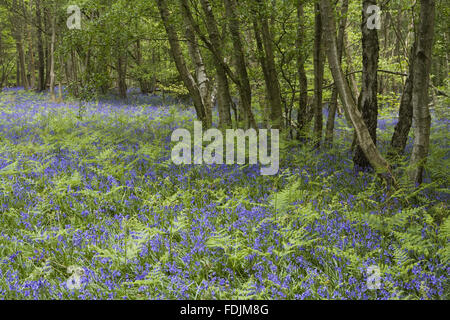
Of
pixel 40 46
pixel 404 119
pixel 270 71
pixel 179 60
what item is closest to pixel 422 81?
pixel 404 119

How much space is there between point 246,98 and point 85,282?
568 cm

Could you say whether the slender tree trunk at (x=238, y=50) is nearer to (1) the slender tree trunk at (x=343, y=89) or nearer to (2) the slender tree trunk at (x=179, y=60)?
(2) the slender tree trunk at (x=179, y=60)

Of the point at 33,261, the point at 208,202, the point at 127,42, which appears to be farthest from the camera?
the point at 127,42

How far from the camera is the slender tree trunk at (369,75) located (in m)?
6.14

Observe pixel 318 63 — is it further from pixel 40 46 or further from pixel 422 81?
pixel 40 46

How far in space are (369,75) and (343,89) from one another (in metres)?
1.92

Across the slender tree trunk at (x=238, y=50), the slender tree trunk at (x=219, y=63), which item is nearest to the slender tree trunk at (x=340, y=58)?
the slender tree trunk at (x=238, y=50)

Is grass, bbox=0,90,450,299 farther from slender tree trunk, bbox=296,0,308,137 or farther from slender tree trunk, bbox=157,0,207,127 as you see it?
slender tree trunk, bbox=157,0,207,127

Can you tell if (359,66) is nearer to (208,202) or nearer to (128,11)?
(128,11)

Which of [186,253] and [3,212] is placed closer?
[186,253]
